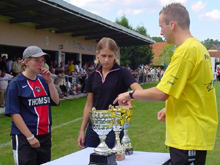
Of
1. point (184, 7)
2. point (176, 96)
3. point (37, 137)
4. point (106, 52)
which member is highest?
point (184, 7)

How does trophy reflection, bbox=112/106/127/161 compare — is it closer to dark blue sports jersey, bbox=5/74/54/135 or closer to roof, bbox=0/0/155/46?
dark blue sports jersey, bbox=5/74/54/135

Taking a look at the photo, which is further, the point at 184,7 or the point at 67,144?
the point at 67,144

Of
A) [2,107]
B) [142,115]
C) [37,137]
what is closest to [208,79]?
[37,137]

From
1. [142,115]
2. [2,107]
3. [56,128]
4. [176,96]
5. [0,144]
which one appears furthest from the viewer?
[2,107]

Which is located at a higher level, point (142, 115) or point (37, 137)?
point (37, 137)

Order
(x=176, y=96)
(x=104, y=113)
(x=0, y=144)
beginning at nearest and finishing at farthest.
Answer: (x=176, y=96) → (x=104, y=113) → (x=0, y=144)

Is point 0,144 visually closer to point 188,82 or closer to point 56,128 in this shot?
point 56,128

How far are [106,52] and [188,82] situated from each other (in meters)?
1.12

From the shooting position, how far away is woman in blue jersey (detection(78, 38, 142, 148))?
3.00 metres

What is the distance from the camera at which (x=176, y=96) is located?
208cm

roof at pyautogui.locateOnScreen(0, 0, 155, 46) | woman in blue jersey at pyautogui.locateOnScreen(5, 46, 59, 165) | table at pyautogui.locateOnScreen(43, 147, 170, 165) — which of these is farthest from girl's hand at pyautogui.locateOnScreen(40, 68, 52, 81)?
roof at pyautogui.locateOnScreen(0, 0, 155, 46)

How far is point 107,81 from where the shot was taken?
3.11 metres

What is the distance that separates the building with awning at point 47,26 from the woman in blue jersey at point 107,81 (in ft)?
29.3

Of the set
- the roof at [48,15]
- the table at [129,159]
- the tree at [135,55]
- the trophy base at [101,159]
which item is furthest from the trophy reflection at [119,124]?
the tree at [135,55]
